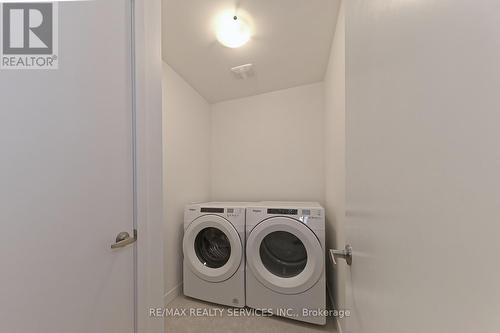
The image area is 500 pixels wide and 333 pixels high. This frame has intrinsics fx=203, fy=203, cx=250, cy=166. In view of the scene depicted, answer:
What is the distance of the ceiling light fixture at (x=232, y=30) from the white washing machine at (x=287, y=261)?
4.15 feet

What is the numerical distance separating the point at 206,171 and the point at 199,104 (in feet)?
2.58

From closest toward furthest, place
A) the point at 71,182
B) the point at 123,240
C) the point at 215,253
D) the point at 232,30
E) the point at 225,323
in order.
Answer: the point at 71,182
the point at 123,240
the point at 232,30
the point at 225,323
the point at 215,253

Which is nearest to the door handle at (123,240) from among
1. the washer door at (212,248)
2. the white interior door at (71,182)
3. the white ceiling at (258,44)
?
the white interior door at (71,182)

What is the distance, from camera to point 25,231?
521mm

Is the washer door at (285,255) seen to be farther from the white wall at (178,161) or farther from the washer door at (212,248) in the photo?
the white wall at (178,161)

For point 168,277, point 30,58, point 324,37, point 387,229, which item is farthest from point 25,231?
point 324,37

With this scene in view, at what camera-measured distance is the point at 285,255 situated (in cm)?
170

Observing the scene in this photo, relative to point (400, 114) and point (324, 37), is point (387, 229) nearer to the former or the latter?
point (400, 114)

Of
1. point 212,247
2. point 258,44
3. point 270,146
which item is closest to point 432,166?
point 258,44

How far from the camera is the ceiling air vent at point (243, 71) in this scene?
5.96 ft

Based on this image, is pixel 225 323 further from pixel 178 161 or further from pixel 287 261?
pixel 178 161

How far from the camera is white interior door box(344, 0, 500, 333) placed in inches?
7.9

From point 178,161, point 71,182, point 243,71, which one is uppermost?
point 243,71

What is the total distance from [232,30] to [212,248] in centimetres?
179
